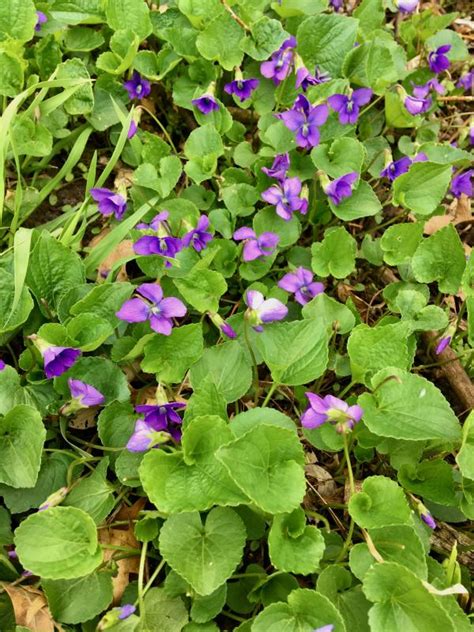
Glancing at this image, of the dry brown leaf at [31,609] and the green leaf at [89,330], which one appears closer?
the dry brown leaf at [31,609]

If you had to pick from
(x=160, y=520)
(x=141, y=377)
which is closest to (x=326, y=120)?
(x=141, y=377)

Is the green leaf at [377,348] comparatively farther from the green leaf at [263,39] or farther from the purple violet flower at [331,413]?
the green leaf at [263,39]

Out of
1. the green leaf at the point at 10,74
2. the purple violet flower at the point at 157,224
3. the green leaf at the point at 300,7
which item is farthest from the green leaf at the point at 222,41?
the purple violet flower at the point at 157,224

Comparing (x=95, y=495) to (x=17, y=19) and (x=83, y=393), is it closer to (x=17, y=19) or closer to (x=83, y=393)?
(x=83, y=393)

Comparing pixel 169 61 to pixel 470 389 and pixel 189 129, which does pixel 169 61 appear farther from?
pixel 470 389

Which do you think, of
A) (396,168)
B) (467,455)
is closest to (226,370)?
(467,455)
